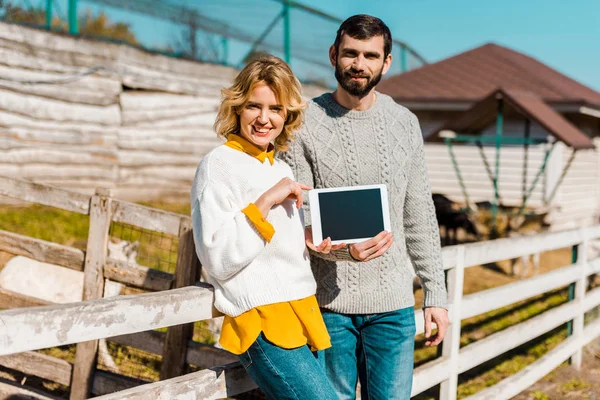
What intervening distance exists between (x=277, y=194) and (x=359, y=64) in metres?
0.70

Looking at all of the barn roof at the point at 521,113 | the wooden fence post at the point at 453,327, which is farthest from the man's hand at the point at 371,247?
the barn roof at the point at 521,113

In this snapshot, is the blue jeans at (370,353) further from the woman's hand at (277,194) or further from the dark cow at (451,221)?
the dark cow at (451,221)

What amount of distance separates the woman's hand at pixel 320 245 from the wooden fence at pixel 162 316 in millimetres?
384

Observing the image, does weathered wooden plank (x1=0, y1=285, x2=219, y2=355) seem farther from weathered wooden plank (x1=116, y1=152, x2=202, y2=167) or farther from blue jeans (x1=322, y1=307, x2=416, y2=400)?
weathered wooden plank (x1=116, y1=152, x2=202, y2=167)

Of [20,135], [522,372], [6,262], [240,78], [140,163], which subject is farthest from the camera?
[140,163]

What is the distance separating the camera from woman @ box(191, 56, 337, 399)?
212cm

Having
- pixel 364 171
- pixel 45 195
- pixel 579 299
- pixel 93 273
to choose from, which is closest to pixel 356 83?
pixel 364 171

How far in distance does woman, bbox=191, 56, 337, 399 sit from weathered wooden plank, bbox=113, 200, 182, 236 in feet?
4.17

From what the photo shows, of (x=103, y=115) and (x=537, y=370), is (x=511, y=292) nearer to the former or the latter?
(x=537, y=370)

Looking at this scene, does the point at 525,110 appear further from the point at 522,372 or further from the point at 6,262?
the point at 6,262

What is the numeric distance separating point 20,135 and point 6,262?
4.04 meters

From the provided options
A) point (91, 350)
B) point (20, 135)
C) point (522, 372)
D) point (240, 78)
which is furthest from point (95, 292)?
point (20, 135)

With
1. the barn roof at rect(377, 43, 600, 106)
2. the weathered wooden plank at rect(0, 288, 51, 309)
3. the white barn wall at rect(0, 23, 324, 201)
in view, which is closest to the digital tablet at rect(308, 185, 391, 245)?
the weathered wooden plank at rect(0, 288, 51, 309)

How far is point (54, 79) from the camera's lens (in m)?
9.52
